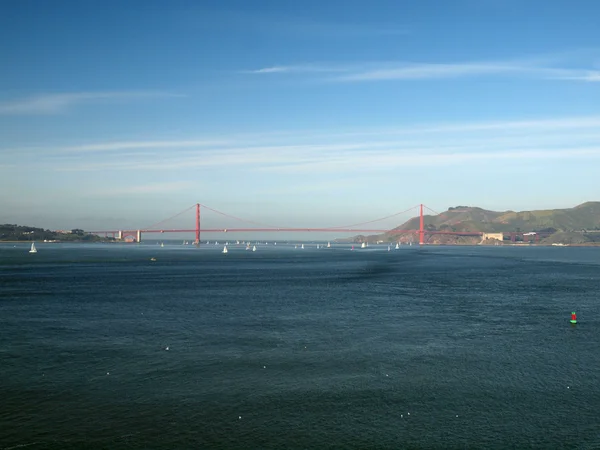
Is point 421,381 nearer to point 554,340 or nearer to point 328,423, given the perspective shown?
point 328,423

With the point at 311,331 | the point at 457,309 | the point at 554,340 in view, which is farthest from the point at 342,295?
the point at 554,340

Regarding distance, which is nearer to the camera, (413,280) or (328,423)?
(328,423)

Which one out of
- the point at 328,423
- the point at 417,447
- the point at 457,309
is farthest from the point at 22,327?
the point at 457,309

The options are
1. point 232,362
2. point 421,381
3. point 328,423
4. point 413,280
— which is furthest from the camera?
point 413,280

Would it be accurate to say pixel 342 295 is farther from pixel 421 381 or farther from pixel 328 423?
pixel 328 423

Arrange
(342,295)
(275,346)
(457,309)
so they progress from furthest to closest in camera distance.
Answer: (342,295) → (457,309) → (275,346)

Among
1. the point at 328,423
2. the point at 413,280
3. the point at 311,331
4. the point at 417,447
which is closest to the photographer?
the point at 417,447
